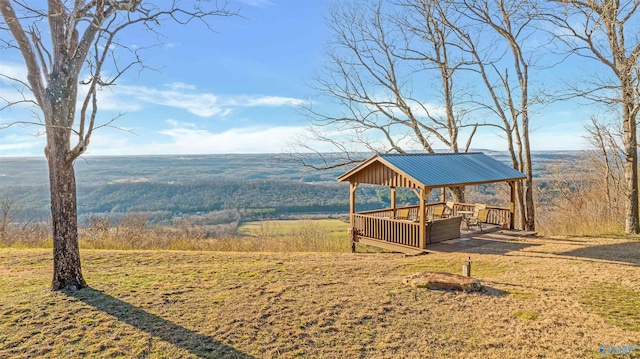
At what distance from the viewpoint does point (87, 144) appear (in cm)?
640

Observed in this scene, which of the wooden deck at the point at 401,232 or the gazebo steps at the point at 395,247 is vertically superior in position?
the wooden deck at the point at 401,232

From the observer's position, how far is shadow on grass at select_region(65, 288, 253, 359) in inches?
187

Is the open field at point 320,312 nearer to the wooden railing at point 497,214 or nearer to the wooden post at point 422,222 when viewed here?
the wooden post at point 422,222

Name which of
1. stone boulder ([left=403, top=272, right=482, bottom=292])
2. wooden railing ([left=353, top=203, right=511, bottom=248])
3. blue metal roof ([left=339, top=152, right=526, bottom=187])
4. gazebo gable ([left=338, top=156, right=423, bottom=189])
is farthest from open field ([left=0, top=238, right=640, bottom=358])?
blue metal roof ([left=339, top=152, right=526, bottom=187])

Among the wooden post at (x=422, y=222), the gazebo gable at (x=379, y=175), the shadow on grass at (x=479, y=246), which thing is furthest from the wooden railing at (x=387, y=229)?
the gazebo gable at (x=379, y=175)

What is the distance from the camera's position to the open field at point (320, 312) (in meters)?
4.85

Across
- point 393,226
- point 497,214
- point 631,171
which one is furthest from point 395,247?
point 631,171

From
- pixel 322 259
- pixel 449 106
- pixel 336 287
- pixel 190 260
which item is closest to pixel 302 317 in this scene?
pixel 336 287

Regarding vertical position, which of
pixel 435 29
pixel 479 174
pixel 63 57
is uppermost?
pixel 435 29

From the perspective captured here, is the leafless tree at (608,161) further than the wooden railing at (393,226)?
Yes

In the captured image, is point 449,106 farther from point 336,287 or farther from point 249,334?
point 249,334

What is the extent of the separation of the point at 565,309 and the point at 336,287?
3.73 m

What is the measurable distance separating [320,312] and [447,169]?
821cm

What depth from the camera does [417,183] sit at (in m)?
10.9
